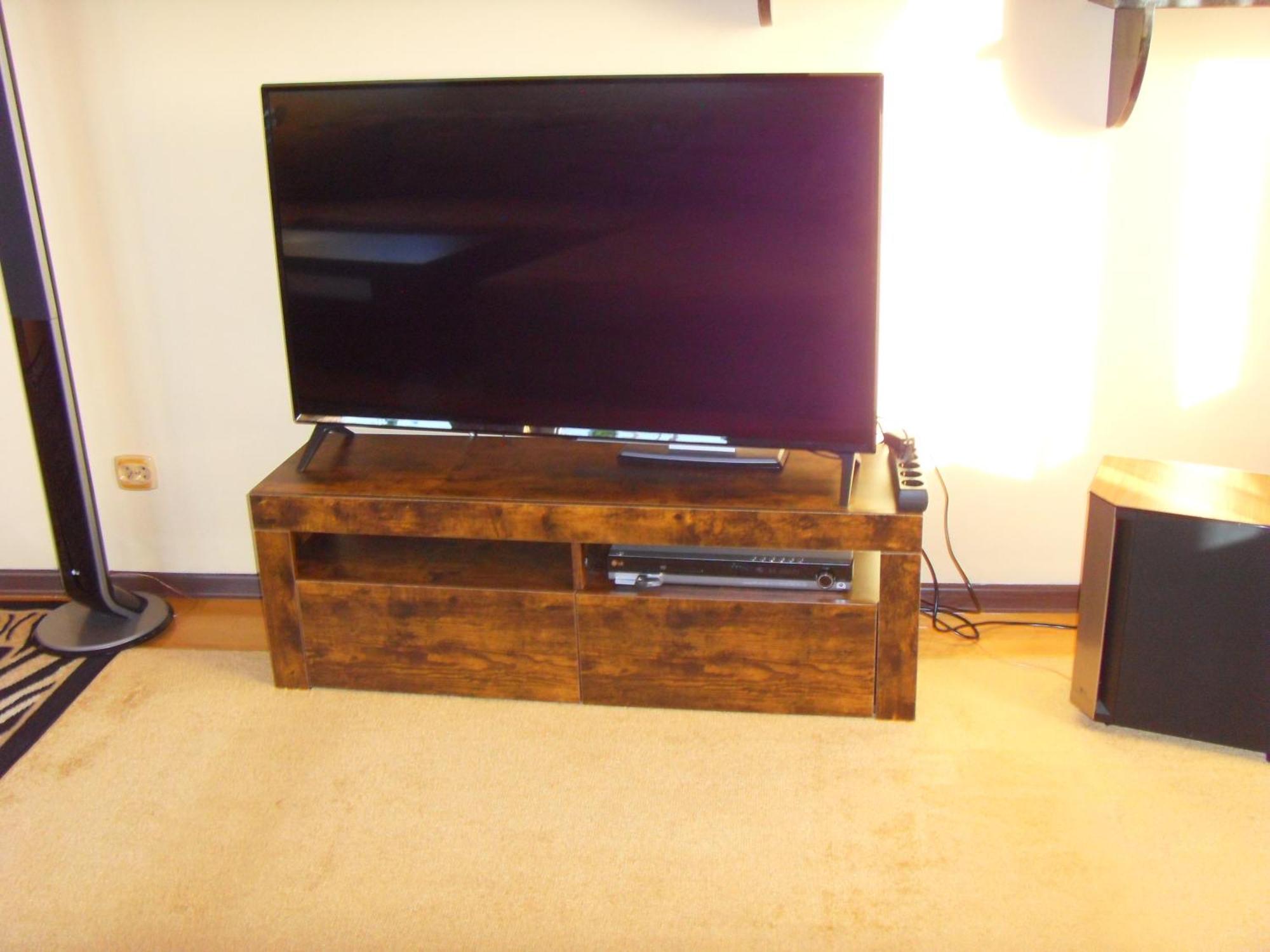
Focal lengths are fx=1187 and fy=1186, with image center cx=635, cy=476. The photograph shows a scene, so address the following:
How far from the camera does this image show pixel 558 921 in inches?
70.7

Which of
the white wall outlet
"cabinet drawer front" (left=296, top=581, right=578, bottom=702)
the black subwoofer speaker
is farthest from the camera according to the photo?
the white wall outlet

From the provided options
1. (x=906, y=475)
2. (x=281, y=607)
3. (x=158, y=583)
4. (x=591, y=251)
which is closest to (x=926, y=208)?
(x=906, y=475)

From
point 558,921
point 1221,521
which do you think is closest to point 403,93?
point 558,921

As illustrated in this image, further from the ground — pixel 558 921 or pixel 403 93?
pixel 403 93

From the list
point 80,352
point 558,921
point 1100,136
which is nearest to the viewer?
point 558,921

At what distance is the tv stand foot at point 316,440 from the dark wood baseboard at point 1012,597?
136cm

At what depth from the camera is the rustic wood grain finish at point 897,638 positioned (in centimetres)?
216

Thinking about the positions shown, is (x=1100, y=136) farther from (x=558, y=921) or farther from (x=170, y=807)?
(x=170, y=807)

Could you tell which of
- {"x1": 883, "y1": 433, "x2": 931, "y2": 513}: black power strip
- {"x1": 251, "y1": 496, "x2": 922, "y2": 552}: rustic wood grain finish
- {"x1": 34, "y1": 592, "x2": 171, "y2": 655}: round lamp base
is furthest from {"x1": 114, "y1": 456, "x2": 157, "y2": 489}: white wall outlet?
{"x1": 883, "y1": 433, "x2": 931, "y2": 513}: black power strip

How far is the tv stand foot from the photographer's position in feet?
7.88

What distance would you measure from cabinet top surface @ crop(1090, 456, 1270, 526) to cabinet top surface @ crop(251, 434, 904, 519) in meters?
0.40

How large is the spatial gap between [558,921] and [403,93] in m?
1.47

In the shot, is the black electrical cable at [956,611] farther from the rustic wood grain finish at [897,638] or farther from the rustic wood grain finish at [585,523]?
the rustic wood grain finish at [585,523]

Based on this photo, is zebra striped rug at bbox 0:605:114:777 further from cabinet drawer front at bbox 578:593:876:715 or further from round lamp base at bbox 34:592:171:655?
cabinet drawer front at bbox 578:593:876:715
